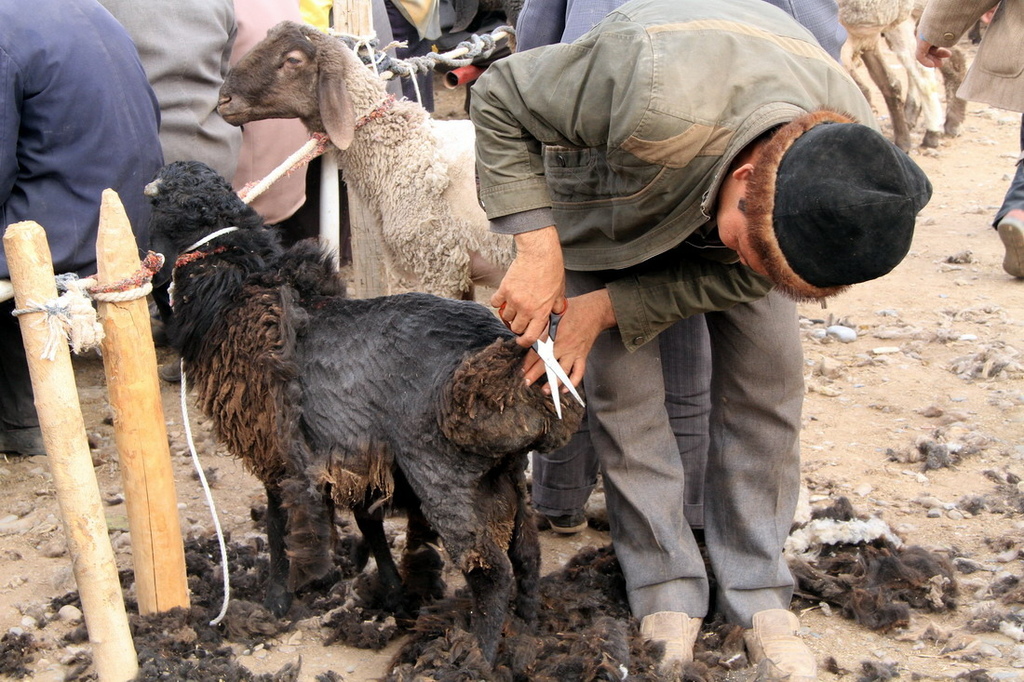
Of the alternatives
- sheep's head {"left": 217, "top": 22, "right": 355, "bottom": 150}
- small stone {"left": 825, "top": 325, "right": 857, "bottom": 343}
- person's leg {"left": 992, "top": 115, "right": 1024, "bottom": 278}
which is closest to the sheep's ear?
sheep's head {"left": 217, "top": 22, "right": 355, "bottom": 150}

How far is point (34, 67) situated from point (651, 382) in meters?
2.45

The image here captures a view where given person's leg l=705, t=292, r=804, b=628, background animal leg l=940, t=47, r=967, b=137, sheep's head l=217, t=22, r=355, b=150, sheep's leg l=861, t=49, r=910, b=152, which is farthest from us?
background animal leg l=940, t=47, r=967, b=137

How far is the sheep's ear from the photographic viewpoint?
462cm

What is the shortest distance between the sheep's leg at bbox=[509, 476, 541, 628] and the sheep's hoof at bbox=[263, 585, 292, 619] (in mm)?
752

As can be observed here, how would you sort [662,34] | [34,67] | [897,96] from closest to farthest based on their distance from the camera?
[662,34]
[34,67]
[897,96]

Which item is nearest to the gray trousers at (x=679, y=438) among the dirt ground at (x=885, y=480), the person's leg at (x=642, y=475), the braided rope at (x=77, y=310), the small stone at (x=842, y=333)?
the dirt ground at (x=885, y=480)

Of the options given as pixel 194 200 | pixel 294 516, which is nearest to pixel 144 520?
pixel 294 516

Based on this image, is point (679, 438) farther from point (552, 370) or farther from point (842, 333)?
point (842, 333)

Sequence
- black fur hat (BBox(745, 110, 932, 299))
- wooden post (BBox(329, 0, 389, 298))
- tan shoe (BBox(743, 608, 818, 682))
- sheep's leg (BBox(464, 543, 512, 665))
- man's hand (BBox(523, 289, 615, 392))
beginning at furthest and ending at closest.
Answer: wooden post (BBox(329, 0, 389, 298)) → tan shoe (BBox(743, 608, 818, 682)) → sheep's leg (BBox(464, 543, 512, 665)) → man's hand (BBox(523, 289, 615, 392)) → black fur hat (BBox(745, 110, 932, 299))

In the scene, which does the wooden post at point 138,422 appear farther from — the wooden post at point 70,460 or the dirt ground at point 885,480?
the dirt ground at point 885,480

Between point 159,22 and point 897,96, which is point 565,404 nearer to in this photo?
point 159,22

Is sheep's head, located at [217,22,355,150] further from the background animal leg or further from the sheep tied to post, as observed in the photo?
the background animal leg

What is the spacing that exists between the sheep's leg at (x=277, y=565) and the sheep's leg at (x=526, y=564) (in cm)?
74

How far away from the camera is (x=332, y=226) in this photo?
5.10 metres
